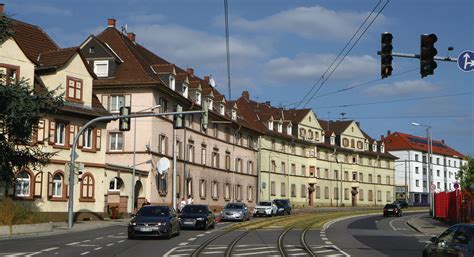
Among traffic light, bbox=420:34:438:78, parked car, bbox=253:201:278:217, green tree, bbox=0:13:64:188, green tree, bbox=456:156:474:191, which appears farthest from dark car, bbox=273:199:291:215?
traffic light, bbox=420:34:438:78

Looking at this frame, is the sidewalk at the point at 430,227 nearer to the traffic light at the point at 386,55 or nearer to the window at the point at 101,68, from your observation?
the traffic light at the point at 386,55

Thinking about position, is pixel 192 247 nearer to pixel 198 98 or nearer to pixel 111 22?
pixel 111 22

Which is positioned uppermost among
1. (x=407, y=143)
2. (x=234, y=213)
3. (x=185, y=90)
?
(x=407, y=143)

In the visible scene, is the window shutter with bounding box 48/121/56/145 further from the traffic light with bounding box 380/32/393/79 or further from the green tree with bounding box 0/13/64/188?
the traffic light with bounding box 380/32/393/79

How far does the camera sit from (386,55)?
17.2 m

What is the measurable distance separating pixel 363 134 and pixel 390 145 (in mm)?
20900

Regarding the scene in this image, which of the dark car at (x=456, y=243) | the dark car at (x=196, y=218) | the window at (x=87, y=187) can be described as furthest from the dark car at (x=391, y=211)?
the dark car at (x=456, y=243)

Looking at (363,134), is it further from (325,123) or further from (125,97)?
(125,97)

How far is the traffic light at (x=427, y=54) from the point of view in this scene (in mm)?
17016

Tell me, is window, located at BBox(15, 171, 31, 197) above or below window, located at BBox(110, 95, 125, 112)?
below

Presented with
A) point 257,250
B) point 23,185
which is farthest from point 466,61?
point 23,185

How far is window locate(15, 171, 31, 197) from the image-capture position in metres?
38.2

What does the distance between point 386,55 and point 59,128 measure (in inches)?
1132

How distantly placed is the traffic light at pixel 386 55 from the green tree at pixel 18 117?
57.6 feet
